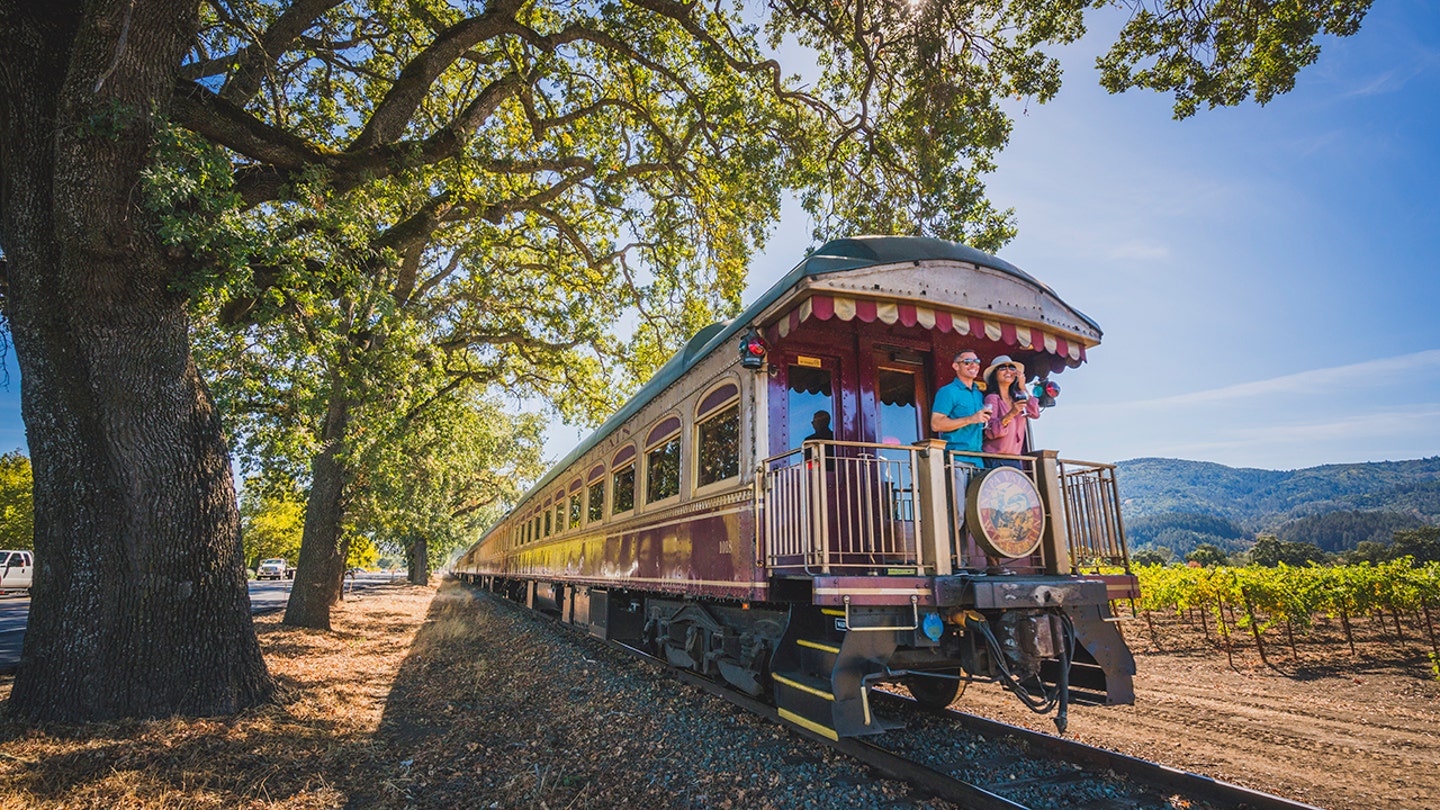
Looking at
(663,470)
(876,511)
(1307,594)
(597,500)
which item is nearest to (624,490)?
(597,500)

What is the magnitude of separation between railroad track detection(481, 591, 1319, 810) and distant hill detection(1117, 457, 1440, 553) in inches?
3394

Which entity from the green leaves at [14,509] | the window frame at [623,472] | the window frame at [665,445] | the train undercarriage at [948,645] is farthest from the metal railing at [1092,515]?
the green leaves at [14,509]

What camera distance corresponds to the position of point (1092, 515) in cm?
538

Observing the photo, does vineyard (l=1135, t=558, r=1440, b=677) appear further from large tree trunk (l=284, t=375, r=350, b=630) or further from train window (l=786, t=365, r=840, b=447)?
large tree trunk (l=284, t=375, r=350, b=630)

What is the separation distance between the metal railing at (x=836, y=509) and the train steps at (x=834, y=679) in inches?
17.3

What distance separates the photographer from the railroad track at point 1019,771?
3863 mm

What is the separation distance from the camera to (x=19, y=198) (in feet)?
18.1

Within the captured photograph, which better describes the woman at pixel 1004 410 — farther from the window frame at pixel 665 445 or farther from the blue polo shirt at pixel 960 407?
the window frame at pixel 665 445

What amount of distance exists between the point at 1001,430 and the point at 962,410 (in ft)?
1.52

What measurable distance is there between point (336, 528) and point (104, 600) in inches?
315

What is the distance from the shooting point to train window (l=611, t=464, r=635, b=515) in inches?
338

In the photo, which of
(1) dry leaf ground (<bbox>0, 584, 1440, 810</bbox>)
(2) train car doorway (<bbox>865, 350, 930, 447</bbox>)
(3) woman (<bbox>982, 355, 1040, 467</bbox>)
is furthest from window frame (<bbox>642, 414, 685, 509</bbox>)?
(3) woman (<bbox>982, 355, 1040, 467</bbox>)

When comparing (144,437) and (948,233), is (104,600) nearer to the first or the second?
(144,437)

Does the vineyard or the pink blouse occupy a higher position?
the pink blouse
